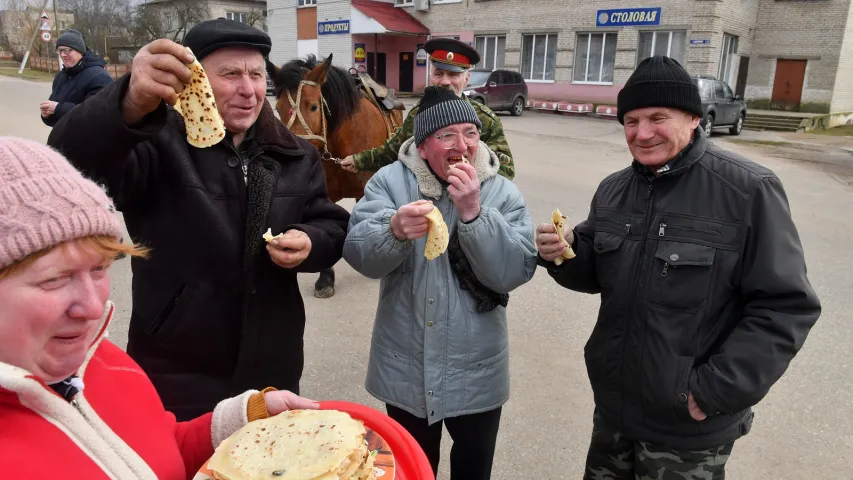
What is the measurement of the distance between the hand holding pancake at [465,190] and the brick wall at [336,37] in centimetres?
3186

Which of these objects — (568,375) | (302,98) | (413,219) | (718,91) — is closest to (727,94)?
(718,91)

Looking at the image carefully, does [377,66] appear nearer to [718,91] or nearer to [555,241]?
[718,91]

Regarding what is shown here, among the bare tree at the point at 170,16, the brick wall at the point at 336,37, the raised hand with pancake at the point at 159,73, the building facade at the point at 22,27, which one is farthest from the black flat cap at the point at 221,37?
the building facade at the point at 22,27

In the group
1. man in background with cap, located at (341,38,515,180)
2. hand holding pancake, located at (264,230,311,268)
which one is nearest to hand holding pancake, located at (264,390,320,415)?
hand holding pancake, located at (264,230,311,268)

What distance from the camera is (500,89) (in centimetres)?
2233

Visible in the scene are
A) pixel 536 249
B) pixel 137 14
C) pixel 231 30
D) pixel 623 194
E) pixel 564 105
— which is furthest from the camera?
pixel 137 14

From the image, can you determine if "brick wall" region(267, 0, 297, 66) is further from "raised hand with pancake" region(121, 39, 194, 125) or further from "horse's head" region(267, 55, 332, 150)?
"raised hand with pancake" region(121, 39, 194, 125)

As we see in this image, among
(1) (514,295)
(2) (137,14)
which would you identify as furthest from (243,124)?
(2) (137,14)

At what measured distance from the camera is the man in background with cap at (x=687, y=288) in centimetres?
186

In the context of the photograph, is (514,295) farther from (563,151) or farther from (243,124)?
(563,151)

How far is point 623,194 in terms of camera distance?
7.31 ft

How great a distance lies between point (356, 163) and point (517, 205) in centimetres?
235

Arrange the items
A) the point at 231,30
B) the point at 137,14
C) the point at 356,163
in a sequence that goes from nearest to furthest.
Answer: the point at 231,30, the point at 356,163, the point at 137,14

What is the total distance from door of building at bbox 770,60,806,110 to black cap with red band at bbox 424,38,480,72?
26.3 meters
